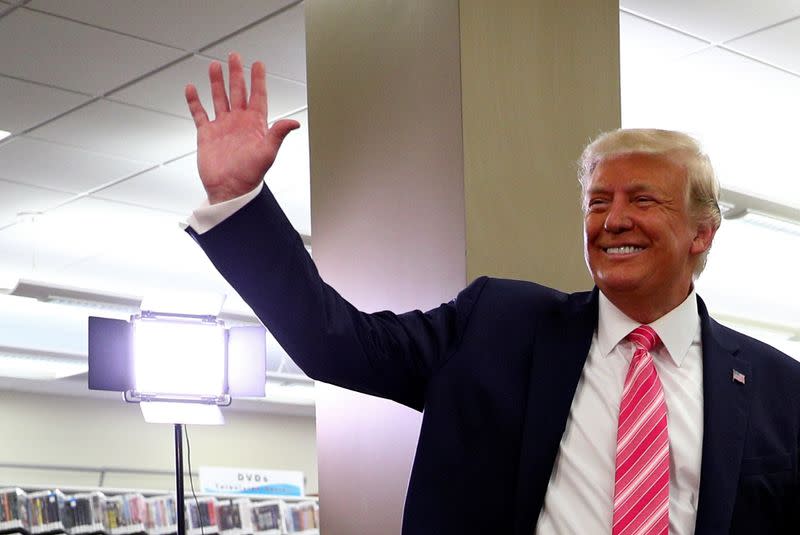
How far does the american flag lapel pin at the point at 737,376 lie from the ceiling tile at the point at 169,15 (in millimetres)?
2978

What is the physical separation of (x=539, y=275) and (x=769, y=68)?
9.61 feet

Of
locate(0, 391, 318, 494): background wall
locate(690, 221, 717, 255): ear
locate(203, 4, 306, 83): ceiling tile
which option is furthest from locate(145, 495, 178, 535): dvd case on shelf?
locate(0, 391, 318, 494): background wall

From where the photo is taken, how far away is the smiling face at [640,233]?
5.99ft

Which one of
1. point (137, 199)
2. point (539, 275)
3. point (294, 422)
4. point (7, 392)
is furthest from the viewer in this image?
point (294, 422)

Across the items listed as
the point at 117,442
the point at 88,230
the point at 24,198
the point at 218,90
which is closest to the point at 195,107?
the point at 218,90

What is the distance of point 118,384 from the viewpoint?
11.1 ft

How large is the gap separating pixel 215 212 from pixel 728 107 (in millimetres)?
4368

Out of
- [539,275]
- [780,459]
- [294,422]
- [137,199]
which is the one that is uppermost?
[137,199]

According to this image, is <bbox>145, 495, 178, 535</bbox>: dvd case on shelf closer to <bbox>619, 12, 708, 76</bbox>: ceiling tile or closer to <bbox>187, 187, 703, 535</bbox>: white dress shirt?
<bbox>619, 12, 708, 76</bbox>: ceiling tile

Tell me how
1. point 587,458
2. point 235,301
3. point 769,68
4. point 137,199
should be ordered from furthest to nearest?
point 235,301
point 137,199
point 769,68
point 587,458

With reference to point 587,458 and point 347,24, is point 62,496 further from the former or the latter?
point 587,458

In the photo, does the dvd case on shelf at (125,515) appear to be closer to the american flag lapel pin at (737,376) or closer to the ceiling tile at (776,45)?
the ceiling tile at (776,45)

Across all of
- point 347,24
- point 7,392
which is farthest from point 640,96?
point 7,392

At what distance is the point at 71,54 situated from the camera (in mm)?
4902
